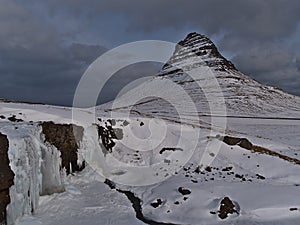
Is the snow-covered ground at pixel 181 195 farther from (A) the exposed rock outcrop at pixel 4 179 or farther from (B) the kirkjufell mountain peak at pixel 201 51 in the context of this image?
(B) the kirkjufell mountain peak at pixel 201 51

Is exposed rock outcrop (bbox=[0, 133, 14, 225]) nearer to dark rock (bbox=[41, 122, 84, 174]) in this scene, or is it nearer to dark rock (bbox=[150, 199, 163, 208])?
dark rock (bbox=[41, 122, 84, 174])

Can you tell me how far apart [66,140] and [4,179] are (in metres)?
8.14

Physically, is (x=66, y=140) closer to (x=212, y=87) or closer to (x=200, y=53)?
(x=212, y=87)

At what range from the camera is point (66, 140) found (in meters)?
18.9

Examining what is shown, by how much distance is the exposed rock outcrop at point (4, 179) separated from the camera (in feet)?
34.8

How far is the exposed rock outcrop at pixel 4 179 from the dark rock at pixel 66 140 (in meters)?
5.37

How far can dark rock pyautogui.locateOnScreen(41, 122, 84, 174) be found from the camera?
17.6m

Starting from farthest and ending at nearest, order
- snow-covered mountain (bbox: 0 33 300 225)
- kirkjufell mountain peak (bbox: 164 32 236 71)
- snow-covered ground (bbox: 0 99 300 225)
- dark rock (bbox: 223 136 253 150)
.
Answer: kirkjufell mountain peak (bbox: 164 32 236 71) → dark rock (bbox: 223 136 253 150) → snow-covered ground (bbox: 0 99 300 225) → snow-covered mountain (bbox: 0 33 300 225)

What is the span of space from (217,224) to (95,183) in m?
8.27

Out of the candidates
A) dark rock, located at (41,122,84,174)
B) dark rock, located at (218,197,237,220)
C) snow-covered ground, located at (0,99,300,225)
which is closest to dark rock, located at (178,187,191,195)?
snow-covered ground, located at (0,99,300,225)

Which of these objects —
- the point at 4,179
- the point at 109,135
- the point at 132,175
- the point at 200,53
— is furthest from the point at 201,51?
the point at 4,179

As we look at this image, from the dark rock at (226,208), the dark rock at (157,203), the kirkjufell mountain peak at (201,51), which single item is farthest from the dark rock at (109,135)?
the kirkjufell mountain peak at (201,51)

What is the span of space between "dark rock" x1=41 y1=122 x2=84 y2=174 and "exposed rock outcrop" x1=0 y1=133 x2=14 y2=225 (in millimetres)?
5372

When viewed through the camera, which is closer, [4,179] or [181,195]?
[4,179]
